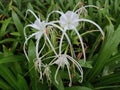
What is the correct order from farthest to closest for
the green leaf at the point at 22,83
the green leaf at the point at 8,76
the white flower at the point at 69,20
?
the green leaf at the point at 8,76 < the green leaf at the point at 22,83 < the white flower at the point at 69,20

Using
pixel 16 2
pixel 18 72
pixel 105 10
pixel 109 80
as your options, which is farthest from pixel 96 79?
pixel 16 2

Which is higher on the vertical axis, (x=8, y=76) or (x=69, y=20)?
(x=69, y=20)

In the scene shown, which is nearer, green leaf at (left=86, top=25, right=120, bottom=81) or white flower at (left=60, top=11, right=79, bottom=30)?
white flower at (left=60, top=11, right=79, bottom=30)

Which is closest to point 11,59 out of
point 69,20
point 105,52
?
point 105,52

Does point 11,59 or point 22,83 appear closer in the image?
Result: point 22,83

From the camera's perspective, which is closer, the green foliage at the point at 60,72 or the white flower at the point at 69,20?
the white flower at the point at 69,20

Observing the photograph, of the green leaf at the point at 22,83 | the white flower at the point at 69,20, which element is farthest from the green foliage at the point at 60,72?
the white flower at the point at 69,20

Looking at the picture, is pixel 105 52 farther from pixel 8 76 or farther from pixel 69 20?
pixel 69 20

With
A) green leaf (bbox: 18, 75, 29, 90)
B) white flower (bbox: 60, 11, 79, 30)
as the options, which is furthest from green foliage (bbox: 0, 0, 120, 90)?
white flower (bbox: 60, 11, 79, 30)

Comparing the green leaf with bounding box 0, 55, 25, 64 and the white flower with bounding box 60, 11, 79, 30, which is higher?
the white flower with bounding box 60, 11, 79, 30

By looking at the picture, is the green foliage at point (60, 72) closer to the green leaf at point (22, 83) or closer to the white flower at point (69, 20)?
the green leaf at point (22, 83)

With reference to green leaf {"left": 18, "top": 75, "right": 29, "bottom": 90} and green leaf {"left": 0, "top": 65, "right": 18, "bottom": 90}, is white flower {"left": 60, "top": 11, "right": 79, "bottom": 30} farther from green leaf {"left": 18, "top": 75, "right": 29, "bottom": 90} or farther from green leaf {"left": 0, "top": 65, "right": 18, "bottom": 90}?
green leaf {"left": 0, "top": 65, "right": 18, "bottom": 90}

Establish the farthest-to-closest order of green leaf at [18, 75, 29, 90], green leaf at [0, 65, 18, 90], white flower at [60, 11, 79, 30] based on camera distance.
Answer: green leaf at [0, 65, 18, 90] → green leaf at [18, 75, 29, 90] → white flower at [60, 11, 79, 30]
